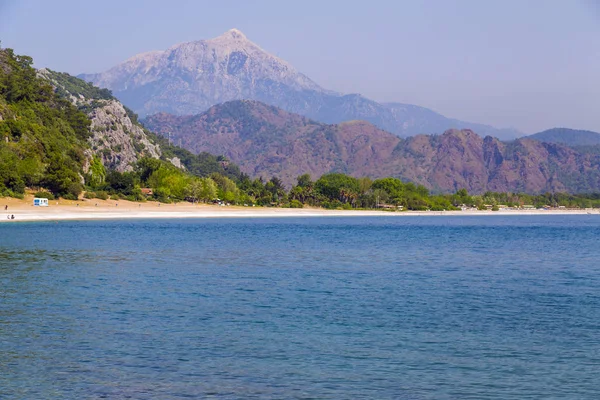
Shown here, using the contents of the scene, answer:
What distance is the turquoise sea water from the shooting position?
56.0 ft

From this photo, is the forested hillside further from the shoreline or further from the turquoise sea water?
the turquoise sea water

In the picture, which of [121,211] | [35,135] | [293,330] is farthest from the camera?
[35,135]

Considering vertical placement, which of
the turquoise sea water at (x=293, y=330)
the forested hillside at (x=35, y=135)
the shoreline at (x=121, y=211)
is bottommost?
the turquoise sea water at (x=293, y=330)

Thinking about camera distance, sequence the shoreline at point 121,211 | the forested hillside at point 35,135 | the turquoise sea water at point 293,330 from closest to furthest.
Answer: the turquoise sea water at point 293,330 < the shoreline at point 121,211 < the forested hillside at point 35,135

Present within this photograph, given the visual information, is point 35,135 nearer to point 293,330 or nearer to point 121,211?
point 121,211

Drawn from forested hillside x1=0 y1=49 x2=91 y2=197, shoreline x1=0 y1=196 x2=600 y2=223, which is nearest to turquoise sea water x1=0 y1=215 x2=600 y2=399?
shoreline x1=0 y1=196 x2=600 y2=223

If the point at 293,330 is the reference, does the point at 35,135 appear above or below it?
above

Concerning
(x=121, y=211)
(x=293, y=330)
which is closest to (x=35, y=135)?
(x=121, y=211)

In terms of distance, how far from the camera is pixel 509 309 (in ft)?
93.3

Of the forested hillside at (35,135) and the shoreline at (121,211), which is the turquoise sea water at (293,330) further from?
the forested hillside at (35,135)

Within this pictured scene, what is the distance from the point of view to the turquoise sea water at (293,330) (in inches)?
672

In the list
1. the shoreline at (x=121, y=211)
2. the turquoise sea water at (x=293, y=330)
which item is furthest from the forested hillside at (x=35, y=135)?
the turquoise sea water at (x=293, y=330)

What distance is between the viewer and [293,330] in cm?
2359

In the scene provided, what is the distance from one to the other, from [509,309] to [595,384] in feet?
36.8
